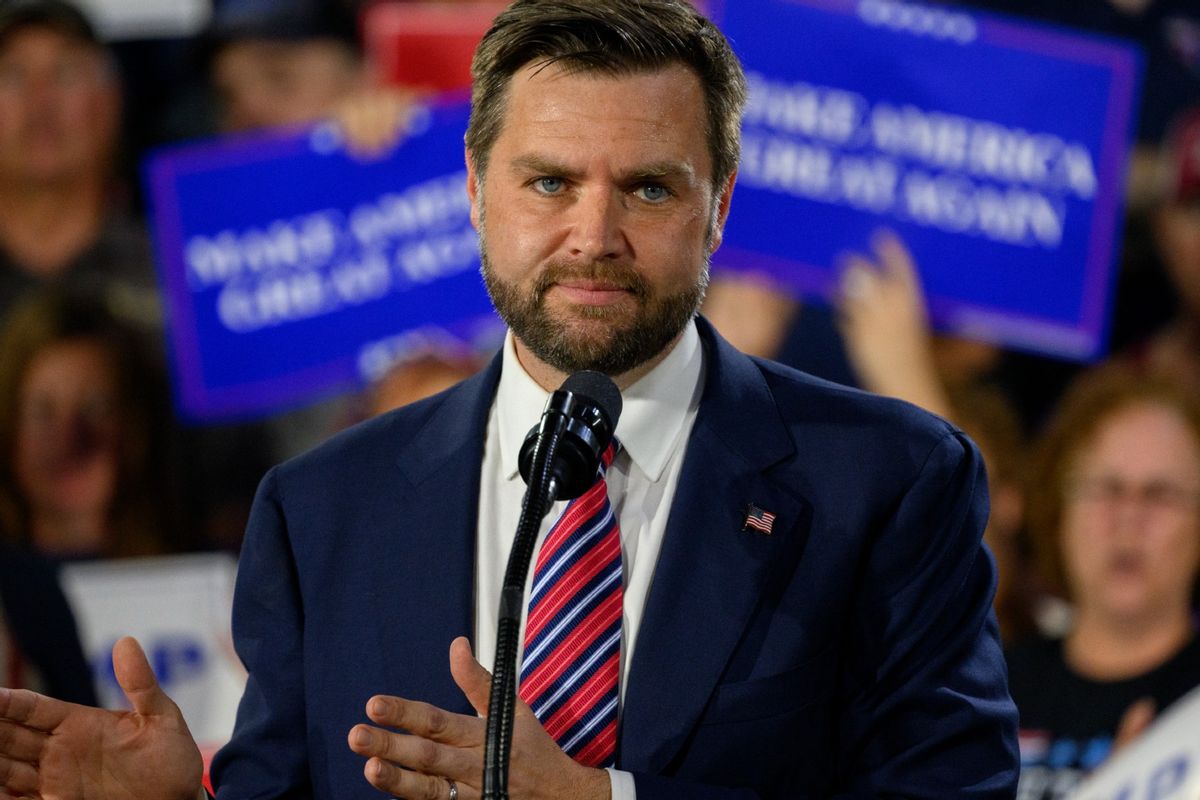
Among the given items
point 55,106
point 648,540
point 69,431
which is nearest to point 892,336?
point 69,431

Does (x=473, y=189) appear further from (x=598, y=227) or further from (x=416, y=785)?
(x=416, y=785)

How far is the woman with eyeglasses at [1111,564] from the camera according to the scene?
4168 millimetres

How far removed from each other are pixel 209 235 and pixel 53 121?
21.9 inches

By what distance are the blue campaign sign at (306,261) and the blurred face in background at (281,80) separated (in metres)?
0.07

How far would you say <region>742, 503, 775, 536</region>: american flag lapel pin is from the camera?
1.75m

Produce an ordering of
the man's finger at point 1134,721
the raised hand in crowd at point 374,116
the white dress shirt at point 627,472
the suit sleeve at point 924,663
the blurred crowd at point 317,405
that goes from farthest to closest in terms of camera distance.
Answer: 1. the raised hand in crowd at point 374,116
2. the blurred crowd at point 317,405
3. the man's finger at point 1134,721
4. the white dress shirt at point 627,472
5. the suit sleeve at point 924,663

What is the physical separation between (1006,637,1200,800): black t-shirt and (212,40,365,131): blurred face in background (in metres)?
2.54

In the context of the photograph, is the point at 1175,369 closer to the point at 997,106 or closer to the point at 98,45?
the point at 997,106

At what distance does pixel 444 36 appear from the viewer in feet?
14.7

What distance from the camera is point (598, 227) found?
5.52 feet

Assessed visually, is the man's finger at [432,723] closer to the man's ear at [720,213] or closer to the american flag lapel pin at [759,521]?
the american flag lapel pin at [759,521]

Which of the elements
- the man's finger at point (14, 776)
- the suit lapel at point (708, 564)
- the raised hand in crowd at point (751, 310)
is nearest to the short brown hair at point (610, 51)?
the suit lapel at point (708, 564)

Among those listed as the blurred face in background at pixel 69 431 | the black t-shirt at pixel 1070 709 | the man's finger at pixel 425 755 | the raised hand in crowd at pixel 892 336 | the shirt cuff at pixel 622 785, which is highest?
the man's finger at pixel 425 755

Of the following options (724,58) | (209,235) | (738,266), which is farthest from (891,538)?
(209,235)
